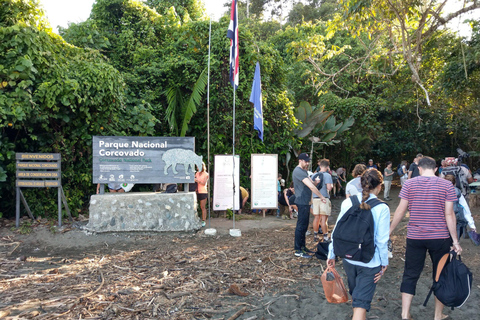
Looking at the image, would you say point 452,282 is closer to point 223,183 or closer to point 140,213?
point 140,213

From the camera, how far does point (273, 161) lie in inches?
420

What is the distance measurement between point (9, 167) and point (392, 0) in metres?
10.3

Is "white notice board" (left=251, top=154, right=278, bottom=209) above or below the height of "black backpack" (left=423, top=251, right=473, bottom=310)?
above

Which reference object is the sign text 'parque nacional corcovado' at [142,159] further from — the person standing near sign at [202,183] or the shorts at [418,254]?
the shorts at [418,254]

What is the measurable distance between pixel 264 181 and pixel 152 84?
16.0ft

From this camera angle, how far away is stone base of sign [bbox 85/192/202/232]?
826cm

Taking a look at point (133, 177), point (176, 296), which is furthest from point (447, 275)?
point (133, 177)

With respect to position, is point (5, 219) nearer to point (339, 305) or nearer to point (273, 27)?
point (339, 305)

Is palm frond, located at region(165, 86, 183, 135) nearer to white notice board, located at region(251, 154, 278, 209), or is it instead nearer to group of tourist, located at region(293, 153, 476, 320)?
white notice board, located at region(251, 154, 278, 209)

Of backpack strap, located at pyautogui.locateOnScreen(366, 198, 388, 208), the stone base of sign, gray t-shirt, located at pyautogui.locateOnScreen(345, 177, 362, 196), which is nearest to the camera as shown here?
backpack strap, located at pyautogui.locateOnScreen(366, 198, 388, 208)

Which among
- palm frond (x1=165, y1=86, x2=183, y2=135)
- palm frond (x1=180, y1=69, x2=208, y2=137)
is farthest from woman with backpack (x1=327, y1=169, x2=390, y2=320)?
palm frond (x1=165, y1=86, x2=183, y2=135)

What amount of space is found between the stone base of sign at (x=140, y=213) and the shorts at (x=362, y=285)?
5.32m

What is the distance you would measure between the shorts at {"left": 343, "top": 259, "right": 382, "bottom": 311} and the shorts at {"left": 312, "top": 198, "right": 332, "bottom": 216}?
4.03m

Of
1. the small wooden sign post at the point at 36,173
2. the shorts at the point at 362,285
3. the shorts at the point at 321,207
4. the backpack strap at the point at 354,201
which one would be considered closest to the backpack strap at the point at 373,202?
the backpack strap at the point at 354,201
